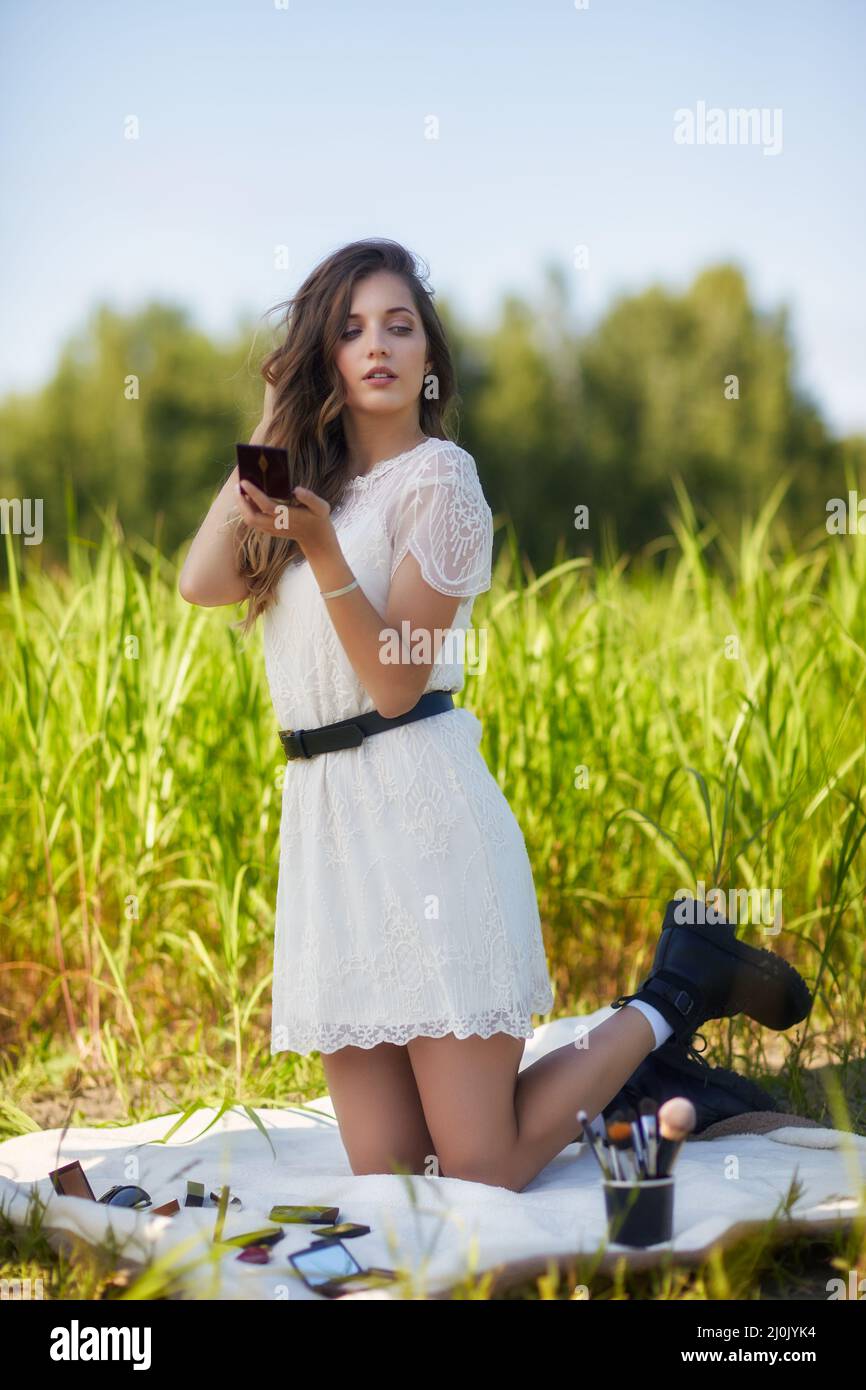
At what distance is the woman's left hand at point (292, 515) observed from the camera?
73.3 inches

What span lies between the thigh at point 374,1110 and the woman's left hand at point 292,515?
0.87 m

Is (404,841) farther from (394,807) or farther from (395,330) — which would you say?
(395,330)

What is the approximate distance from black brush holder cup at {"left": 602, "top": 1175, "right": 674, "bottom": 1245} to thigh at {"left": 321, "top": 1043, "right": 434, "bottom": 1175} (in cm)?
48

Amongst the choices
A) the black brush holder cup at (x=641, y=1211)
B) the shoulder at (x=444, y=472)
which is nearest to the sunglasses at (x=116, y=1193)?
the black brush holder cup at (x=641, y=1211)

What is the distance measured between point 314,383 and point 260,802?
1342 millimetres

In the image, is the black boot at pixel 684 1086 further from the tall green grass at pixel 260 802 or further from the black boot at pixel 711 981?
the tall green grass at pixel 260 802

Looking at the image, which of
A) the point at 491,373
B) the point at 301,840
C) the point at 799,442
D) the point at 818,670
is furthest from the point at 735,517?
the point at 301,840

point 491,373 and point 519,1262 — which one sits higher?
point 491,373

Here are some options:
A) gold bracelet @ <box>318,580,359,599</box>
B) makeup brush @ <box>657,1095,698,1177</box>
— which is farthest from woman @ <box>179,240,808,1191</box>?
makeup brush @ <box>657,1095,698,1177</box>

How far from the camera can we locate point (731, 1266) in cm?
183

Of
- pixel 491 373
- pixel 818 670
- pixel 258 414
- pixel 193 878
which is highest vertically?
pixel 491 373

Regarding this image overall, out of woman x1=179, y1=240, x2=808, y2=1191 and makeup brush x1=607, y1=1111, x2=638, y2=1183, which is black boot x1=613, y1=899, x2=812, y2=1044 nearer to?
woman x1=179, y1=240, x2=808, y2=1191

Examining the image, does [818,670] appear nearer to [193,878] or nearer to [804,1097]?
[804,1097]
